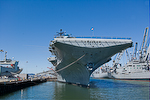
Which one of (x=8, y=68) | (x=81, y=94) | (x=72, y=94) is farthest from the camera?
(x=8, y=68)

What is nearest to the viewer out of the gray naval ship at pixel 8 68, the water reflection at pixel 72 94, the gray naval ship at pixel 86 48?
the water reflection at pixel 72 94

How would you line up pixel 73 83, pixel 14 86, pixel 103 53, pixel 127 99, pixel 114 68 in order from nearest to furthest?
pixel 127 99, pixel 103 53, pixel 14 86, pixel 73 83, pixel 114 68

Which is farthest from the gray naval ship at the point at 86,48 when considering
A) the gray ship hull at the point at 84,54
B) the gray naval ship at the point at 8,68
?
the gray naval ship at the point at 8,68

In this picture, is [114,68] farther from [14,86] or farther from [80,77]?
[14,86]

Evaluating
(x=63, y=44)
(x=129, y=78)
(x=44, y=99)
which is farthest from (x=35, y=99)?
(x=129, y=78)

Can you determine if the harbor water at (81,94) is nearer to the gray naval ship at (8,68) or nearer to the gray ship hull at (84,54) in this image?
the gray ship hull at (84,54)

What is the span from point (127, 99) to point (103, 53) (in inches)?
240

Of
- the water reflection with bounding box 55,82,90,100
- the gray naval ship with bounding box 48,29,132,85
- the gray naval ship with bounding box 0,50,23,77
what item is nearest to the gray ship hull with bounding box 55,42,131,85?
the gray naval ship with bounding box 48,29,132,85

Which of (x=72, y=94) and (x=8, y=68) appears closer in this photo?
(x=72, y=94)

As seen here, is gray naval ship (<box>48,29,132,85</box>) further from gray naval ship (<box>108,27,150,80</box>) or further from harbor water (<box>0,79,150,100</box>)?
gray naval ship (<box>108,27,150,80</box>)

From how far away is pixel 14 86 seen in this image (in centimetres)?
1816

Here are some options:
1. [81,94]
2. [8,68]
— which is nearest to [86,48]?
[81,94]

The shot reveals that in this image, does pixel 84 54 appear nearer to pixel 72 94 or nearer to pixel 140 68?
pixel 72 94

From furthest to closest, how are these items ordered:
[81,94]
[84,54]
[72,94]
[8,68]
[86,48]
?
[8,68] < [84,54] < [86,48] < [72,94] < [81,94]
